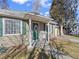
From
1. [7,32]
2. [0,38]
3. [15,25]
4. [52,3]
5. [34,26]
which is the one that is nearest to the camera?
[0,38]

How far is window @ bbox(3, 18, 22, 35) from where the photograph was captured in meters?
14.0

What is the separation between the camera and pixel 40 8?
159ft

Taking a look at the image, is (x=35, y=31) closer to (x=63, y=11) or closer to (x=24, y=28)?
(x=24, y=28)

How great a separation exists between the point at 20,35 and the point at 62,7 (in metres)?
25.7

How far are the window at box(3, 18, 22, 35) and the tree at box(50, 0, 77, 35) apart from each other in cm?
2488

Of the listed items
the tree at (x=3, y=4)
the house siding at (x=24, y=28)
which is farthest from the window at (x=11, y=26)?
the tree at (x=3, y=4)

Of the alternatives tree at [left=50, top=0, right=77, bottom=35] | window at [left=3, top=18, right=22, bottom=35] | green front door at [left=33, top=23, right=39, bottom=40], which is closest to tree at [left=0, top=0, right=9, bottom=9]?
tree at [left=50, top=0, right=77, bottom=35]

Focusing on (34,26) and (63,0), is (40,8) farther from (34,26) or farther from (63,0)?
(34,26)

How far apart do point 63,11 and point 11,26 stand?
27.0m

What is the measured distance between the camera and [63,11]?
40.2 meters

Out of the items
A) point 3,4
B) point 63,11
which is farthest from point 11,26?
point 3,4

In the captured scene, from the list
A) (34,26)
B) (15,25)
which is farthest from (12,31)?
(34,26)

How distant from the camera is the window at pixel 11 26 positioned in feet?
45.9

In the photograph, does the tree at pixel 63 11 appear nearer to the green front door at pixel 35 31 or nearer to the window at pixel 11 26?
the green front door at pixel 35 31
